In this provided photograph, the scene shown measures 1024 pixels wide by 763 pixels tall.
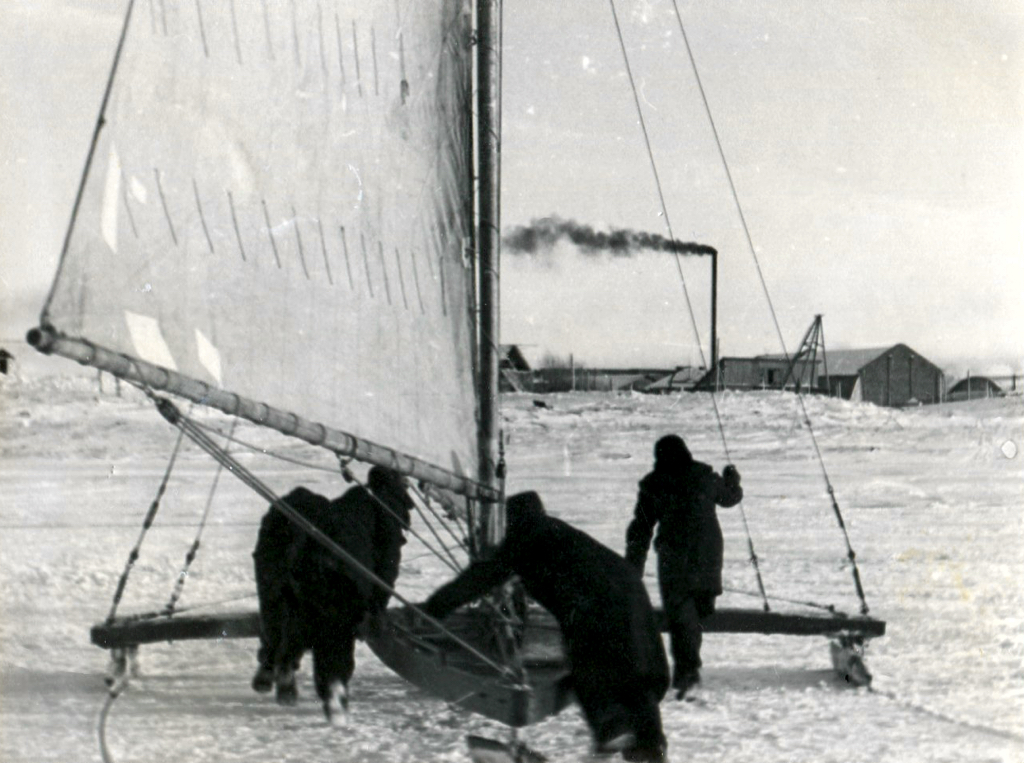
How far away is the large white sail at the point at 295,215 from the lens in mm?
3777

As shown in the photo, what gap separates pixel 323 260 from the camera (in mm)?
4645

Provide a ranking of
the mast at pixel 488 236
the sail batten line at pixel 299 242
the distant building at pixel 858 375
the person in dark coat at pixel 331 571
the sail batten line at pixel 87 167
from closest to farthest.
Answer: the sail batten line at pixel 87 167 < the sail batten line at pixel 299 242 < the person in dark coat at pixel 331 571 < the mast at pixel 488 236 < the distant building at pixel 858 375

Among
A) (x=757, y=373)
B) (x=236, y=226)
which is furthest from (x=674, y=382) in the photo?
(x=236, y=226)

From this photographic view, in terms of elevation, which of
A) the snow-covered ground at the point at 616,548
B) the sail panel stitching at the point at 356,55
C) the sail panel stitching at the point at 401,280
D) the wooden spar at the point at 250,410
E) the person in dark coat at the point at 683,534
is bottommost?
the snow-covered ground at the point at 616,548

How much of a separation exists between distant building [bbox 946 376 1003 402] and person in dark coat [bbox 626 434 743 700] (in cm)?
1218

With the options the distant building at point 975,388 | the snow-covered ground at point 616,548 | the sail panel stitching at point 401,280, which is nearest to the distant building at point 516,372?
the snow-covered ground at point 616,548

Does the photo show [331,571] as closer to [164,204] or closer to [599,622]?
[599,622]

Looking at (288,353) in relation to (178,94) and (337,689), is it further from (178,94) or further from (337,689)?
(337,689)

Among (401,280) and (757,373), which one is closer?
(401,280)

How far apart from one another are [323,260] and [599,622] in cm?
184

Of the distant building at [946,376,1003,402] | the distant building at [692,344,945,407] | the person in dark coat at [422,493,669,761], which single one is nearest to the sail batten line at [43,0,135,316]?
the person in dark coat at [422,493,669,761]

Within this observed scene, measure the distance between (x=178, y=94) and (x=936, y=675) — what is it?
15.1ft

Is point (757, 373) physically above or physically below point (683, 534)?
above

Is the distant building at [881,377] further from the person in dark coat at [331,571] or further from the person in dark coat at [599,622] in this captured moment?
the person in dark coat at [599,622]
